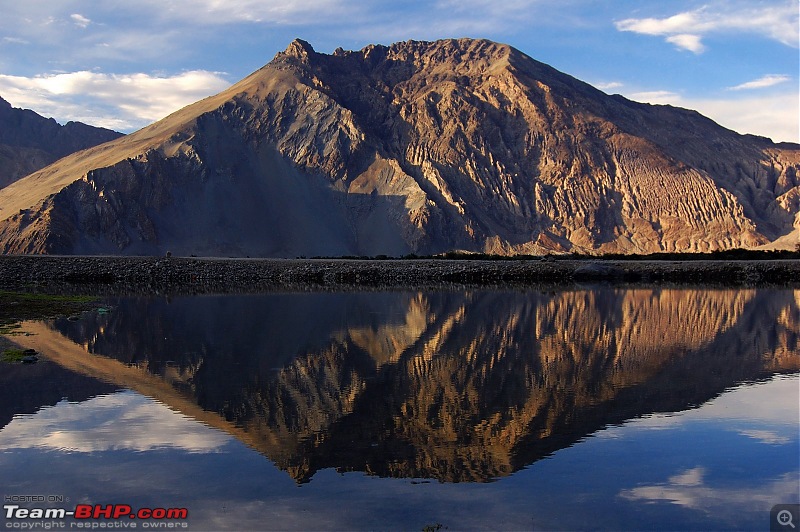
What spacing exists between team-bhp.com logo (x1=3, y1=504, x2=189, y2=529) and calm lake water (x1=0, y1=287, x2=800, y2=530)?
95 mm

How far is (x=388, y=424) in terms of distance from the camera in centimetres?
1180

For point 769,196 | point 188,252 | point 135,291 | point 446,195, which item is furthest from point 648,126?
point 135,291

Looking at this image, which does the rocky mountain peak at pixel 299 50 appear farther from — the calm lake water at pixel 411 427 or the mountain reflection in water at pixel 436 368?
the calm lake water at pixel 411 427

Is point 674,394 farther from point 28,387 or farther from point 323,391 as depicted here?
point 28,387

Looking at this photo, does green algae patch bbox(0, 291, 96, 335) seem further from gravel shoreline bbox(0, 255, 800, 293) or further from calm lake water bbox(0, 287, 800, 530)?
gravel shoreline bbox(0, 255, 800, 293)

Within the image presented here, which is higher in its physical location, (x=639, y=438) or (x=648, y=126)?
(x=648, y=126)

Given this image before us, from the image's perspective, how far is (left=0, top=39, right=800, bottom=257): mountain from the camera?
91562mm

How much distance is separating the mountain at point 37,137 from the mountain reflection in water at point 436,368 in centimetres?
13282

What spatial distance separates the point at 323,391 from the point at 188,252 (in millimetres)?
75601

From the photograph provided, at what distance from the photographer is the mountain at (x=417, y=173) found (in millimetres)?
91562

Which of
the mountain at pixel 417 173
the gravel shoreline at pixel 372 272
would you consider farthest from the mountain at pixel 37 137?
the gravel shoreline at pixel 372 272

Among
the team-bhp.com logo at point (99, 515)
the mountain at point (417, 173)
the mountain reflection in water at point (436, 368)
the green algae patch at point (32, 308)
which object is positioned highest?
the mountain at point (417, 173)

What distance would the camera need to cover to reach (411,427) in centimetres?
1165

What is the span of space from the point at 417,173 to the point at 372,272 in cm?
4936
